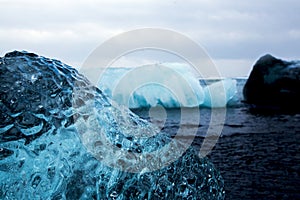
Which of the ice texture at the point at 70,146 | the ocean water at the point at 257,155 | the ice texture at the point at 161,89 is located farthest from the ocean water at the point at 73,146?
the ice texture at the point at 161,89

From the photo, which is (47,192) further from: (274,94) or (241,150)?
(274,94)

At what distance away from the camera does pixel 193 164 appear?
1.78m

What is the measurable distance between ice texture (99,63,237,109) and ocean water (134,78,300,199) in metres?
1.96

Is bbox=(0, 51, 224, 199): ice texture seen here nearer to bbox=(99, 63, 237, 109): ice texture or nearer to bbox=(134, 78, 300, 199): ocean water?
bbox=(134, 78, 300, 199): ocean water

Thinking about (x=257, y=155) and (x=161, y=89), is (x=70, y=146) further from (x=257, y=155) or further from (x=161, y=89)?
(x=161, y=89)

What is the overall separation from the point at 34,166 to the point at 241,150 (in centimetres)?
373

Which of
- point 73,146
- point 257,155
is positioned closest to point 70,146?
point 73,146

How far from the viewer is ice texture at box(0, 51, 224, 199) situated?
1486 mm

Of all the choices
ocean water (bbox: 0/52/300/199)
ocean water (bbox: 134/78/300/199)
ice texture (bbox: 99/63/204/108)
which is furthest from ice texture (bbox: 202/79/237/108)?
ocean water (bbox: 0/52/300/199)

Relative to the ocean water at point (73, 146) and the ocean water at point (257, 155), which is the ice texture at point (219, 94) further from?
the ocean water at point (73, 146)

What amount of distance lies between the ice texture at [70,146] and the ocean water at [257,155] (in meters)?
1.71

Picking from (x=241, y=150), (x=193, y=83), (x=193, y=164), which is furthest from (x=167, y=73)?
(x=193, y=164)

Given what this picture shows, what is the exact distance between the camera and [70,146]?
1545 mm

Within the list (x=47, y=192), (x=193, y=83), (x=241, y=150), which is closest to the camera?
(x=47, y=192)
